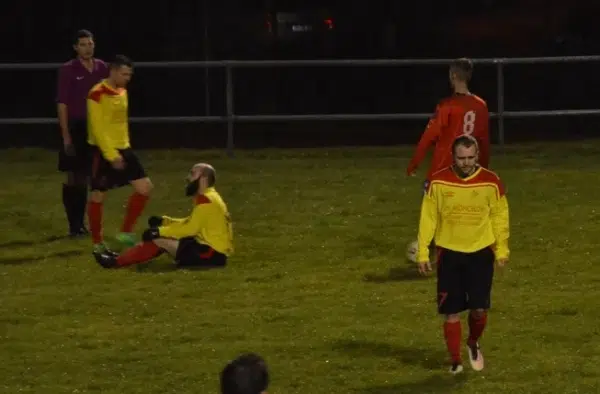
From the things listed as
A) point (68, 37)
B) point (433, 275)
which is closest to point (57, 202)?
point (433, 275)

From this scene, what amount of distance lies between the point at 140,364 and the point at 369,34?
752 inches

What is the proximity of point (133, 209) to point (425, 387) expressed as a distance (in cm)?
538

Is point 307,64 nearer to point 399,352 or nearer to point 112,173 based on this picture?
point 112,173

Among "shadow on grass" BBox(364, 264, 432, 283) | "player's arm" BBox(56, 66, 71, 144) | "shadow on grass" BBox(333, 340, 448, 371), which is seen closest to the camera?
"shadow on grass" BBox(333, 340, 448, 371)

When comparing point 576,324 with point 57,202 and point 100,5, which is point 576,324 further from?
point 100,5

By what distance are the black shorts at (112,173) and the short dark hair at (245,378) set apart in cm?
864

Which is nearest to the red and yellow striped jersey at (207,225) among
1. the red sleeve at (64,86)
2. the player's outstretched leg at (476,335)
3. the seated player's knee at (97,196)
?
the seated player's knee at (97,196)

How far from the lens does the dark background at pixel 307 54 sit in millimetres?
25219

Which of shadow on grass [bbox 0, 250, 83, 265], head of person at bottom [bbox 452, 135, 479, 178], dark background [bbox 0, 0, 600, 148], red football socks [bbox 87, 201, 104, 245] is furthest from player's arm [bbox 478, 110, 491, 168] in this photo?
dark background [bbox 0, 0, 600, 148]

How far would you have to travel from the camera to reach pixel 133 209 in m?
14.3

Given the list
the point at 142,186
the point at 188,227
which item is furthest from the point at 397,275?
the point at 142,186

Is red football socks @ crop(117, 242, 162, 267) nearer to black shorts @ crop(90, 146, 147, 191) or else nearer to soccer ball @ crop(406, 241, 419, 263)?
black shorts @ crop(90, 146, 147, 191)

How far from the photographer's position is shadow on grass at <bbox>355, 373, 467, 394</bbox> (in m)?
Result: 9.46

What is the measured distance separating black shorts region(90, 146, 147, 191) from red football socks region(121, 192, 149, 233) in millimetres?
173
